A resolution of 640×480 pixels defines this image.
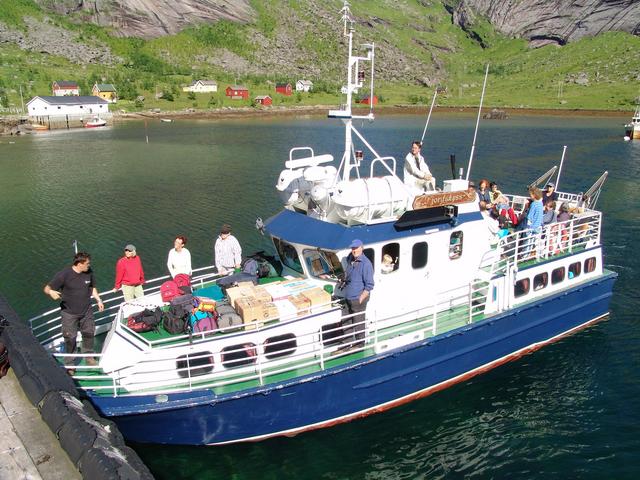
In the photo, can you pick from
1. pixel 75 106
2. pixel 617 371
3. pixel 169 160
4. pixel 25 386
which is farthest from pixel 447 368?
pixel 75 106

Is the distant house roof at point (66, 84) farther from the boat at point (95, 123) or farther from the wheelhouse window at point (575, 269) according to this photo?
the wheelhouse window at point (575, 269)

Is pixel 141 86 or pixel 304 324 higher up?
pixel 141 86

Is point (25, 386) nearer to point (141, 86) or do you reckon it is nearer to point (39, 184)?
point (39, 184)

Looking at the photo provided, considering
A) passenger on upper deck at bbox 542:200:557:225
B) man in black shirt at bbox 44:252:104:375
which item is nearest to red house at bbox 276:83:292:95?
passenger on upper deck at bbox 542:200:557:225

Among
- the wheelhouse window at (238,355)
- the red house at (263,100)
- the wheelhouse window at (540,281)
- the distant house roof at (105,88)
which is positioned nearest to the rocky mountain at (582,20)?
the red house at (263,100)

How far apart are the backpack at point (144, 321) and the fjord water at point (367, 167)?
2.83 metres

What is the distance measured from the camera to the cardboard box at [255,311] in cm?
1223

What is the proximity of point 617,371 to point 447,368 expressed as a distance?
5.99 m

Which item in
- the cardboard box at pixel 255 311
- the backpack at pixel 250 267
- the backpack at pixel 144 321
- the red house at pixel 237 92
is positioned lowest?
the backpack at pixel 144 321

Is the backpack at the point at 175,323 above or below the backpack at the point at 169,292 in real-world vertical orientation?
below

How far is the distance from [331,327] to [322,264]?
163 centimetres

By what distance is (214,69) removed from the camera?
6294 inches

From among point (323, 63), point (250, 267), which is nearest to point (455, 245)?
point (250, 267)

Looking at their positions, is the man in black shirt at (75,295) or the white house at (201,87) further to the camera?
the white house at (201,87)
